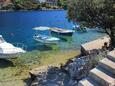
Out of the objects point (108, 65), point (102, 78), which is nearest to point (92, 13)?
point (108, 65)

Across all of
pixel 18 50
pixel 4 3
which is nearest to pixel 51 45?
pixel 18 50

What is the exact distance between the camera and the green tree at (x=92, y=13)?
19077 mm

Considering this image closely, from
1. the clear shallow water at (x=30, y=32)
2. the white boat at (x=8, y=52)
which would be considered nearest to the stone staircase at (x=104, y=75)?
the white boat at (x=8, y=52)

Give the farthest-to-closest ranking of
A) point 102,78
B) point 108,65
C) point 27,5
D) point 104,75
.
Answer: point 27,5, point 108,65, point 104,75, point 102,78

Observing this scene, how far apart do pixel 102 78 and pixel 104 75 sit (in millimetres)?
187

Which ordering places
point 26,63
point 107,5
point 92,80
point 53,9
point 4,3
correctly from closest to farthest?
point 92,80 < point 107,5 < point 26,63 < point 4,3 < point 53,9

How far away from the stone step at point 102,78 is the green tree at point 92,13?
824 centimetres

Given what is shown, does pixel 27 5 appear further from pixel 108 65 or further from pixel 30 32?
pixel 108 65

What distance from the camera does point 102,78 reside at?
10.6 m

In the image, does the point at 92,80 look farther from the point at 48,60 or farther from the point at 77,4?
the point at 48,60

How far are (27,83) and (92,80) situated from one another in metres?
6.91

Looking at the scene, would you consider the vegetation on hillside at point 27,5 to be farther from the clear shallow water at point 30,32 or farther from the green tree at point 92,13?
the green tree at point 92,13

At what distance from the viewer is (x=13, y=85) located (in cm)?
1722

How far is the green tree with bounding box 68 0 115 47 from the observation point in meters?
19.1
